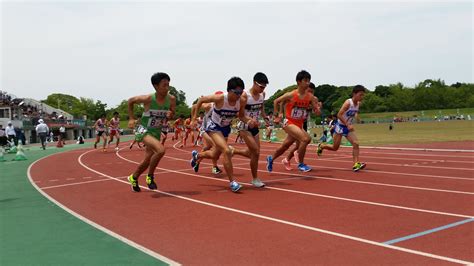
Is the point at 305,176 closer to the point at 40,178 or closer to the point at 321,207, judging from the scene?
the point at 321,207

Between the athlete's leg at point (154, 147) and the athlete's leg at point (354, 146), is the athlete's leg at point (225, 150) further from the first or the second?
the athlete's leg at point (354, 146)

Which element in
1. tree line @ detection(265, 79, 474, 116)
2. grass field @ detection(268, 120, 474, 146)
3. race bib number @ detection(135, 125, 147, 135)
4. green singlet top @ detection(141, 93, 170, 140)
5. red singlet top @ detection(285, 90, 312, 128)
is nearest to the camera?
green singlet top @ detection(141, 93, 170, 140)

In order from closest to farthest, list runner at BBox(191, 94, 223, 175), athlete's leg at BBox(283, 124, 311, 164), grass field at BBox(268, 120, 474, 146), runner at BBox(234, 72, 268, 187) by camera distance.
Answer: runner at BBox(234, 72, 268, 187), runner at BBox(191, 94, 223, 175), athlete's leg at BBox(283, 124, 311, 164), grass field at BBox(268, 120, 474, 146)

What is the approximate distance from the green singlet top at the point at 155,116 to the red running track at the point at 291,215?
47.1 inches

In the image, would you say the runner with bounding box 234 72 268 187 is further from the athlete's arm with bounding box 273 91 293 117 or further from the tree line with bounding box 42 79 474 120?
the tree line with bounding box 42 79 474 120

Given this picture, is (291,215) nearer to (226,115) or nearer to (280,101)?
(226,115)

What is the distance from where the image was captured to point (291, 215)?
5.96 meters

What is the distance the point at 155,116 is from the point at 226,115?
4.42 feet

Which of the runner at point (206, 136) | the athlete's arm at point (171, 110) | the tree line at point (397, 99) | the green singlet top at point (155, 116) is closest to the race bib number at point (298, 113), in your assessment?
the runner at point (206, 136)

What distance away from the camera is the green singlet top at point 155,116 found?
8.26 meters

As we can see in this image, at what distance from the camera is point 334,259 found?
405 centimetres

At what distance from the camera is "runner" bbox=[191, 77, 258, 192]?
8.07 metres

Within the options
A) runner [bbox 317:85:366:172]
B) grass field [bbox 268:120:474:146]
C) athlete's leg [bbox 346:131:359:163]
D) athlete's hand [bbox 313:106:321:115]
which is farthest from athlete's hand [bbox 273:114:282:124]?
grass field [bbox 268:120:474:146]

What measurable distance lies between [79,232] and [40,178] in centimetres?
673
